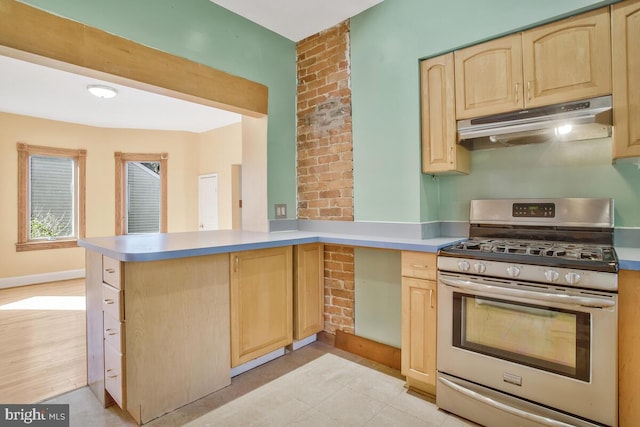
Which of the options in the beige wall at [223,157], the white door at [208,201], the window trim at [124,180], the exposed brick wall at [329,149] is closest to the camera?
the exposed brick wall at [329,149]

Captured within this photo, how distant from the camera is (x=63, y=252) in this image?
18.1 feet

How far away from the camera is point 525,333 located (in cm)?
167

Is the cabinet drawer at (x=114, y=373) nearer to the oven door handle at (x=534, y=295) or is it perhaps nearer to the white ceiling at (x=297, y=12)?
the oven door handle at (x=534, y=295)

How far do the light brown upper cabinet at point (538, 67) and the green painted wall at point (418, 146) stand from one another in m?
0.08

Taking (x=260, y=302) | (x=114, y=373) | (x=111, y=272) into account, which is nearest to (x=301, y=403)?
(x=260, y=302)

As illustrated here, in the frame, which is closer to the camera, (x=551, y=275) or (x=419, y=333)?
(x=551, y=275)

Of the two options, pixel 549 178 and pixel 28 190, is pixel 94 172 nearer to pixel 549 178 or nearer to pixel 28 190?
pixel 28 190

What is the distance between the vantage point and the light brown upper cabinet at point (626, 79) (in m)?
1.65

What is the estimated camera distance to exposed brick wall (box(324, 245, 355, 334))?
9.17ft

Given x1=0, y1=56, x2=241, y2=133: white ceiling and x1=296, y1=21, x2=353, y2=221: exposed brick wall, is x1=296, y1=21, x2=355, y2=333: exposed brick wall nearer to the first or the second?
x1=296, y1=21, x2=353, y2=221: exposed brick wall

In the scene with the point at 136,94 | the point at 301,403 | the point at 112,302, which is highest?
the point at 136,94

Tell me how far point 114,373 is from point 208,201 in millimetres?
4633

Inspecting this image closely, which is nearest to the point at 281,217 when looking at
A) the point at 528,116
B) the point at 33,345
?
the point at 528,116

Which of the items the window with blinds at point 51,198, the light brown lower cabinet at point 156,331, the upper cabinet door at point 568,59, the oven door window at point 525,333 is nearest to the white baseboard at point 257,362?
the light brown lower cabinet at point 156,331
